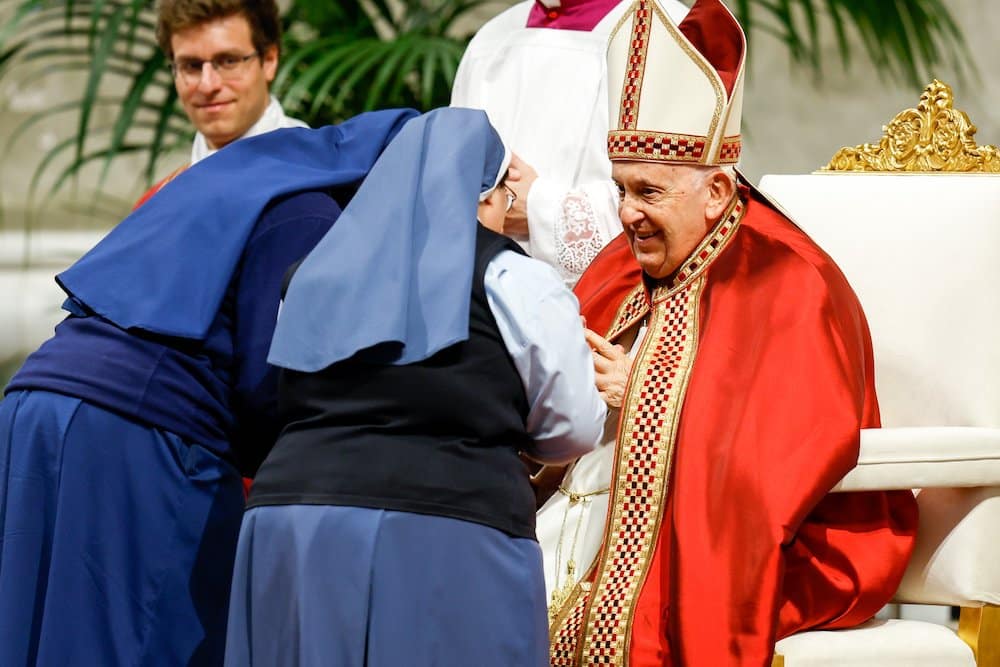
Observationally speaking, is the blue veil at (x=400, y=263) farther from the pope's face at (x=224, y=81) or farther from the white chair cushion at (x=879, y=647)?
the pope's face at (x=224, y=81)

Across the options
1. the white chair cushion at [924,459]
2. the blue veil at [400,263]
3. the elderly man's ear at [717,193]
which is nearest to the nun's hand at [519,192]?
the elderly man's ear at [717,193]

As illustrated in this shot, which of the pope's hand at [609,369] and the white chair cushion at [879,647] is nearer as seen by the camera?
the white chair cushion at [879,647]

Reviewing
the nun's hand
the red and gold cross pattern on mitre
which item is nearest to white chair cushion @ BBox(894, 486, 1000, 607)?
the red and gold cross pattern on mitre

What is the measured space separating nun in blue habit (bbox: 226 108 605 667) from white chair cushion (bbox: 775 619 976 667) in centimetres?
52

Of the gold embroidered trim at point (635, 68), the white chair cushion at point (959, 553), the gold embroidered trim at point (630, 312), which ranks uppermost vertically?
the gold embroidered trim at point (635, 68)

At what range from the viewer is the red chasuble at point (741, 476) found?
8.96ft

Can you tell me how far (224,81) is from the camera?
3.88m

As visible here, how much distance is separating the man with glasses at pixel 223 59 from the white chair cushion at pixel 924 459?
1.71m

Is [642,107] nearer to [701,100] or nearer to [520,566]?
[701,100]

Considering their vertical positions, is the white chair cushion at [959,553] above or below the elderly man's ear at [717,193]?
below

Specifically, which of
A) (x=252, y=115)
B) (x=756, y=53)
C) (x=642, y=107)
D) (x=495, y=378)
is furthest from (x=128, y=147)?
(x=495, y=378)

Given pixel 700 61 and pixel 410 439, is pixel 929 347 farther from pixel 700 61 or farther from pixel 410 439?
pixel 410 439

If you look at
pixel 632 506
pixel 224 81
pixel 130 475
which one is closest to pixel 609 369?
pixel 632 506

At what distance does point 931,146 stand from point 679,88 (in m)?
0.75
